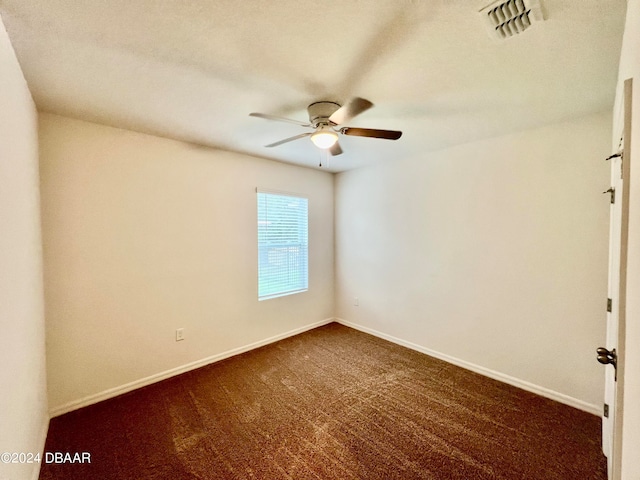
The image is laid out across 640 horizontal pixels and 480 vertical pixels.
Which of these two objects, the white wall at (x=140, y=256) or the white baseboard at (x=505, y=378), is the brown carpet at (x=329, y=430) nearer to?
the white baseboard at (x=505, y=378)

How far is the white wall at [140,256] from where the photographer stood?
2.16m

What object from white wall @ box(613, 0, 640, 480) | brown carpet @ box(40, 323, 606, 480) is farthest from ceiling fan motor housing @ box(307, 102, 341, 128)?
brown carpet @ box(40, 323, 606, 480)

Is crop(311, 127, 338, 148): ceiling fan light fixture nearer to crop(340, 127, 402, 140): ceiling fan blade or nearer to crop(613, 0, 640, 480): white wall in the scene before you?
crop(340, 127, 402, 140): ceiling fan blade

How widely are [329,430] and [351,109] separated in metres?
2.25

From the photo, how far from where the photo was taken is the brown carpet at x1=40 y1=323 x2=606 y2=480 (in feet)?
5.42

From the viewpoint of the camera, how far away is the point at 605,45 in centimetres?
134

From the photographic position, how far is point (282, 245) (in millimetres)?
3676

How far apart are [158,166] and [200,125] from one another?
655 mm

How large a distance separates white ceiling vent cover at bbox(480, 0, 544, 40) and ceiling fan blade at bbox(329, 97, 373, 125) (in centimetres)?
63

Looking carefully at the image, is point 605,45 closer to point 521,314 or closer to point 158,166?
point 521,314

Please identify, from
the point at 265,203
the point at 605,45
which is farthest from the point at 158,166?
the point at 605,45

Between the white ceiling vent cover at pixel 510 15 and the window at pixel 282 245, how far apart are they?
8.93 feet

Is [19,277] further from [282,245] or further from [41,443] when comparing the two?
[282,245]

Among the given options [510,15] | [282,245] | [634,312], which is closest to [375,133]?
[510,15]
